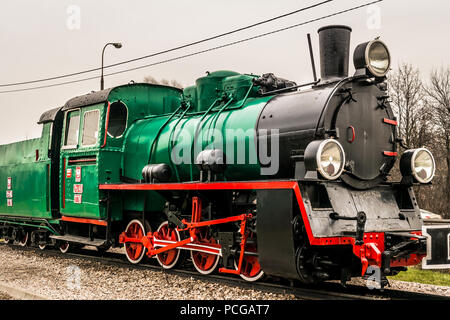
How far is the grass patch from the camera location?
962 cm

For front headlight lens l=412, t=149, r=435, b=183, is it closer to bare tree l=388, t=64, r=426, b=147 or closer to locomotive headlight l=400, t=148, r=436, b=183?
locomotive headlight l=400, t=148, r=436, b=183

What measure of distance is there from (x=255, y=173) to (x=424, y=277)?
5.10 m

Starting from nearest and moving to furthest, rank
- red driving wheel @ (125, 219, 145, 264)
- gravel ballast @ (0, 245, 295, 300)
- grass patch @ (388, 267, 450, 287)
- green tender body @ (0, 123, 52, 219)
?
1. gravel ballast @ (0, 245, 295, 300)
2. red driving wheel @ (125, 219, 145, 264)
3. grass patch @ (388, 267, 450, 287)
4. green tender body @ (0, 123, 52, 219)

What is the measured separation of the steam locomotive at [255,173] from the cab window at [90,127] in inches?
0.9

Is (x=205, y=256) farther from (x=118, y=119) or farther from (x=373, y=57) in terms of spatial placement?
(x=373, y=57)

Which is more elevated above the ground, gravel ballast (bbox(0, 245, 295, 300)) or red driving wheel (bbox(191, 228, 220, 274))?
red driving wheel (bbox(191, 228, 220, 274))

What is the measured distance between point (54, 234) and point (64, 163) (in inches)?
73.7

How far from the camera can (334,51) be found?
22.3 feet

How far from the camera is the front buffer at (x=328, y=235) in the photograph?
5699mm

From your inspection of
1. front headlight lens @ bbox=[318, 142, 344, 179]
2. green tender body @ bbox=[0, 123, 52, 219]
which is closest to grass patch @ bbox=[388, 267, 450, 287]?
front headlight lens @ bbox=[318, 142, 344, 179]

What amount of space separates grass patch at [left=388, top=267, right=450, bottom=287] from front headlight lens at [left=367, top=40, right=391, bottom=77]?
4543 millimetres

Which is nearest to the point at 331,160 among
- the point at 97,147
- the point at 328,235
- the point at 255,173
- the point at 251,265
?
the point at 328,235

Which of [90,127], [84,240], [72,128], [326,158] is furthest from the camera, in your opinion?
[72,128]

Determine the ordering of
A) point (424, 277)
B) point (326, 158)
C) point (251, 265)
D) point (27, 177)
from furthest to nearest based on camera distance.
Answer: point (27, 177), point (424, 277), point (251, 265), point (326, 158)
